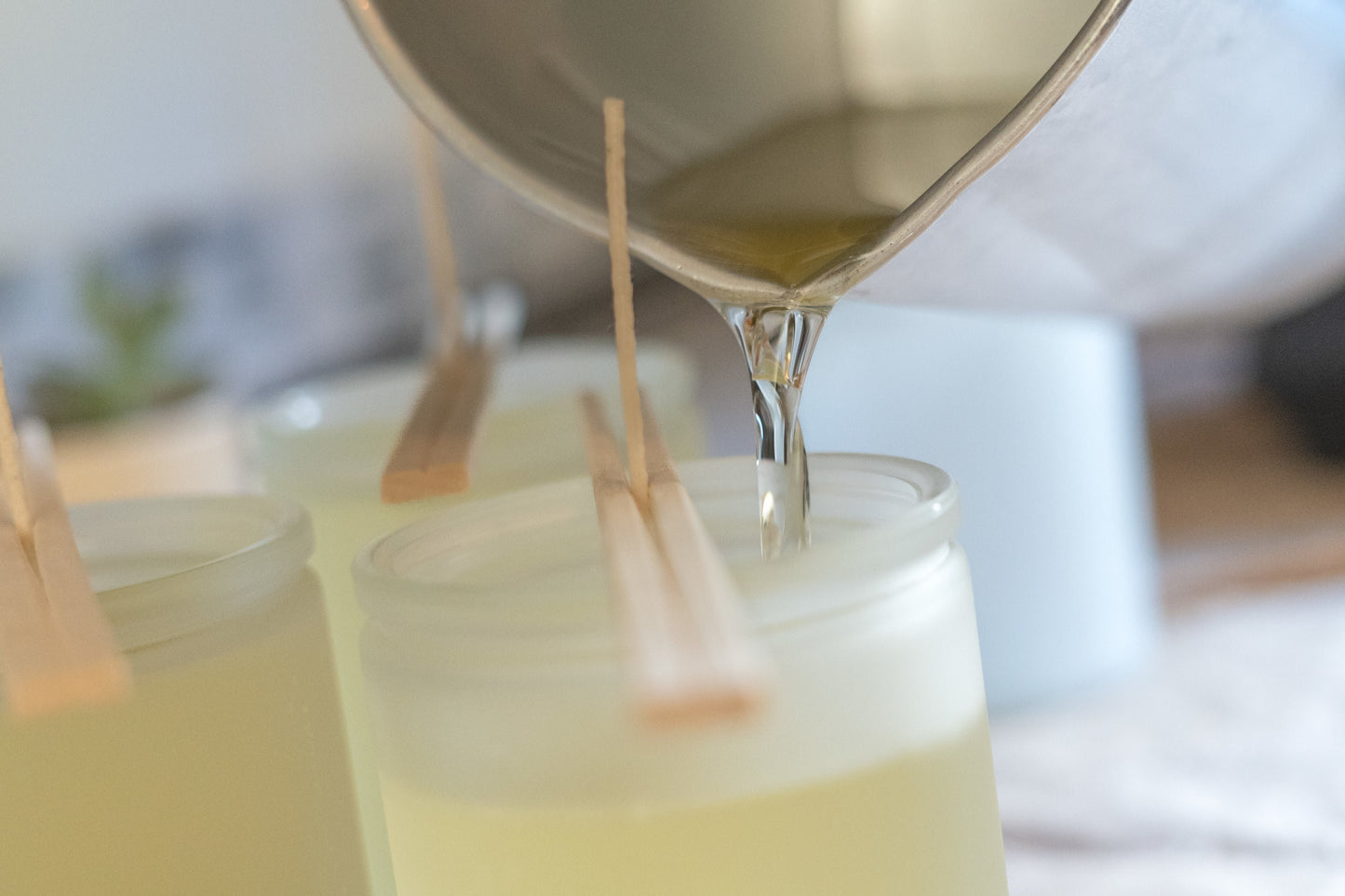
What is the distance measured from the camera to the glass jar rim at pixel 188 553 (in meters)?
0.21

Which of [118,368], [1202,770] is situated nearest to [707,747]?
[1202,770]

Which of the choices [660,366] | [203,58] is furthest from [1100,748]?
[203,58]

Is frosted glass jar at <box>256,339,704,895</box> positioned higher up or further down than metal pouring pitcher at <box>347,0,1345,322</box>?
further down

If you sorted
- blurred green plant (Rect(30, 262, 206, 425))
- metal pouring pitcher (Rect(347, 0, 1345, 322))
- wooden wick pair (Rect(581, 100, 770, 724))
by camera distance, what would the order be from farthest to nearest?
1. blurred green plant (Rect(30, 262, 206, 425))
2. metal pouring pitcher (Rect(347, 0, 1345, 322))
3. wooden wick pair (Rect(581, 100, 770, 724))

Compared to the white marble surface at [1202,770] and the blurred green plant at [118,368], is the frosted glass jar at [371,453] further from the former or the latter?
the blurred green plant at [118,368]

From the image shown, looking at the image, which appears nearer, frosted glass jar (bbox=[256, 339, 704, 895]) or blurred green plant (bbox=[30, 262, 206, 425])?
frosted glass jar (bbox=[256, 339, 704, 895])

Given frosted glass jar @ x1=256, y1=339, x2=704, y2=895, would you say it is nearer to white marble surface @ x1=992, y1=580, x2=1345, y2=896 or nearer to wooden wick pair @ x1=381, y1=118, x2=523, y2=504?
wooden wick pair @ x1=381, y1=118, x2=523, y2=504

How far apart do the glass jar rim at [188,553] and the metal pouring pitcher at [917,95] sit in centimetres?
8

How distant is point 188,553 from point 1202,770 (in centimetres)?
29

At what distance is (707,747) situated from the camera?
18cm

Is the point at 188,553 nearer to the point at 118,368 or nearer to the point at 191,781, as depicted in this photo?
the point at 191,781

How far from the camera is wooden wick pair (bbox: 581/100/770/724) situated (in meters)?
0.11

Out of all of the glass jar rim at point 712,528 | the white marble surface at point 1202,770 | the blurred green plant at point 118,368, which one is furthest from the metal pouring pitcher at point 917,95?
the blurred green plant at point 118,368

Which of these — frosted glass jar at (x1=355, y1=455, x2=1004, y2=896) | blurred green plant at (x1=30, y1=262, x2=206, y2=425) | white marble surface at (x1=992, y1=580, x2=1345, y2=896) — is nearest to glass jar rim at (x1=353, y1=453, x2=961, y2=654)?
frosted glass jar at (x1=355, y1=455, x2=1004, y2=896)
